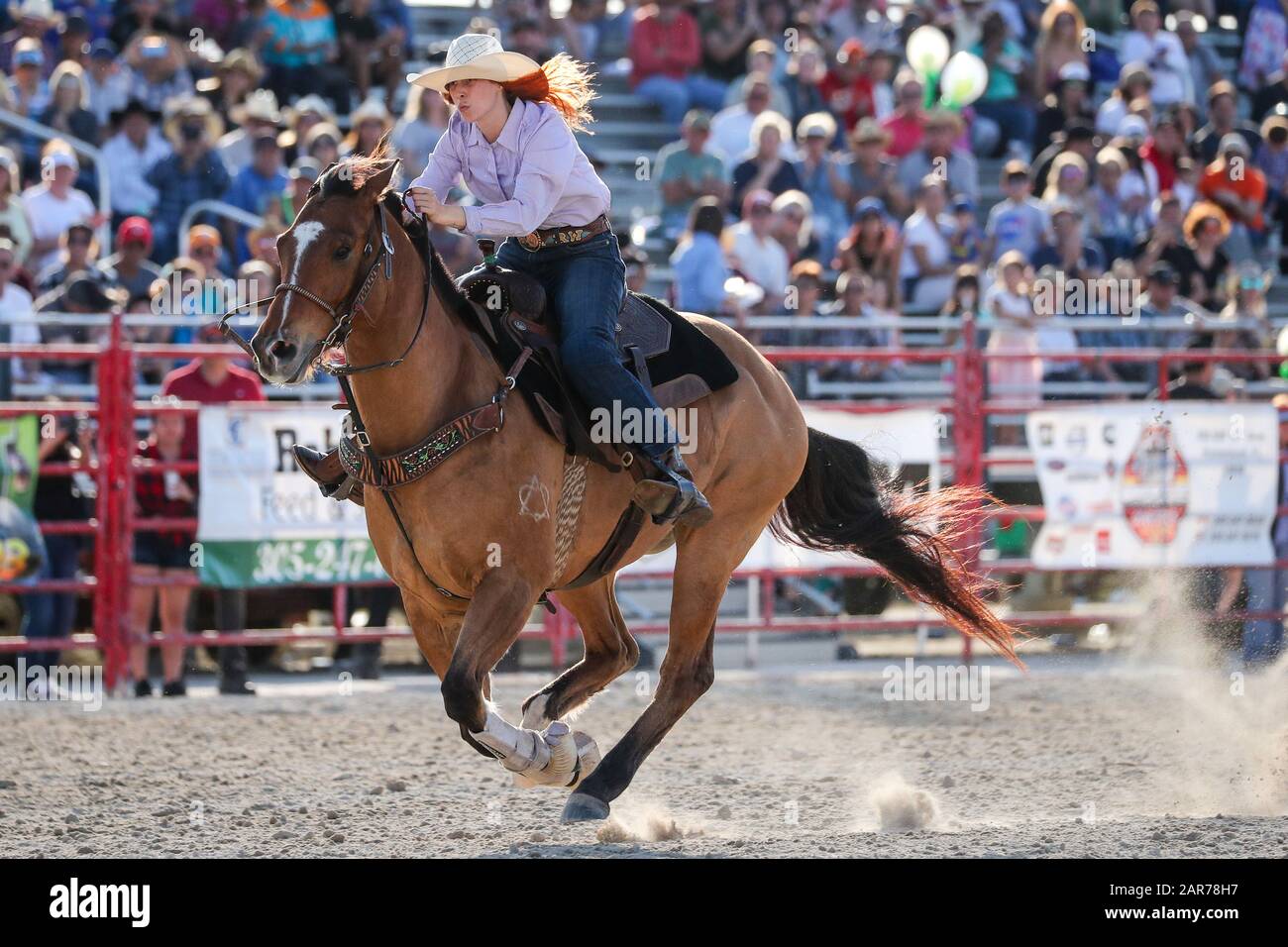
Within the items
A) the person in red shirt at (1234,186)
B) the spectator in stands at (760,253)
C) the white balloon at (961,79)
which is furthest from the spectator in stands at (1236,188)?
the spectator in stands at (760,253)

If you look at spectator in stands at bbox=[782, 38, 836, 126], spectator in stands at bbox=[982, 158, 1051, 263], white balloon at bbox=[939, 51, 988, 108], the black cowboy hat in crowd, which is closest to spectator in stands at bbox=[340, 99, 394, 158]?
the black cowboy hat in crowd

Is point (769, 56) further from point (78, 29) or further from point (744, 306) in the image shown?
point (78, 29)

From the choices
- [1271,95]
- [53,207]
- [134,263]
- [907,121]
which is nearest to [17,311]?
[134,263]

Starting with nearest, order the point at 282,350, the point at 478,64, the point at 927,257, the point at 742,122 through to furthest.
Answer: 1. the point at 282,350
2. the point at 478,64
3. the point at 927,257
4. the point at 742,122

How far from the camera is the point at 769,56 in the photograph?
15.7m

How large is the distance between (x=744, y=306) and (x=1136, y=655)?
3.46 metres

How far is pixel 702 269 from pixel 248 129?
3599 mm

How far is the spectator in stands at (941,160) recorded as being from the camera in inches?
610

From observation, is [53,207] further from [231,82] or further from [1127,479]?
[1127,479]

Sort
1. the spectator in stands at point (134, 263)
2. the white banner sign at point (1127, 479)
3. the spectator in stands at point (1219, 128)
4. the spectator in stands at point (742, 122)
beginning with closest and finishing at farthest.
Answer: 1. the spectator in stands at point (134, 263)
2. the white banner sign at point (1127, 479)
3. the spectator in stands at point (742, 122)
4. the spectator in stands at point (1219, 128)

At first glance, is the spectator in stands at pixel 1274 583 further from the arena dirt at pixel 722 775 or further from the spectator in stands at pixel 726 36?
the spectator in stands at pixel 726 36

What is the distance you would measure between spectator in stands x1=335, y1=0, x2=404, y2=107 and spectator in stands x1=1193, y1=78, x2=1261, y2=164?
24.6 feet

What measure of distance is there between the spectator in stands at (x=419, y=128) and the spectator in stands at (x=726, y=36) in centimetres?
378

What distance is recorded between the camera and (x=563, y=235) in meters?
6.48
